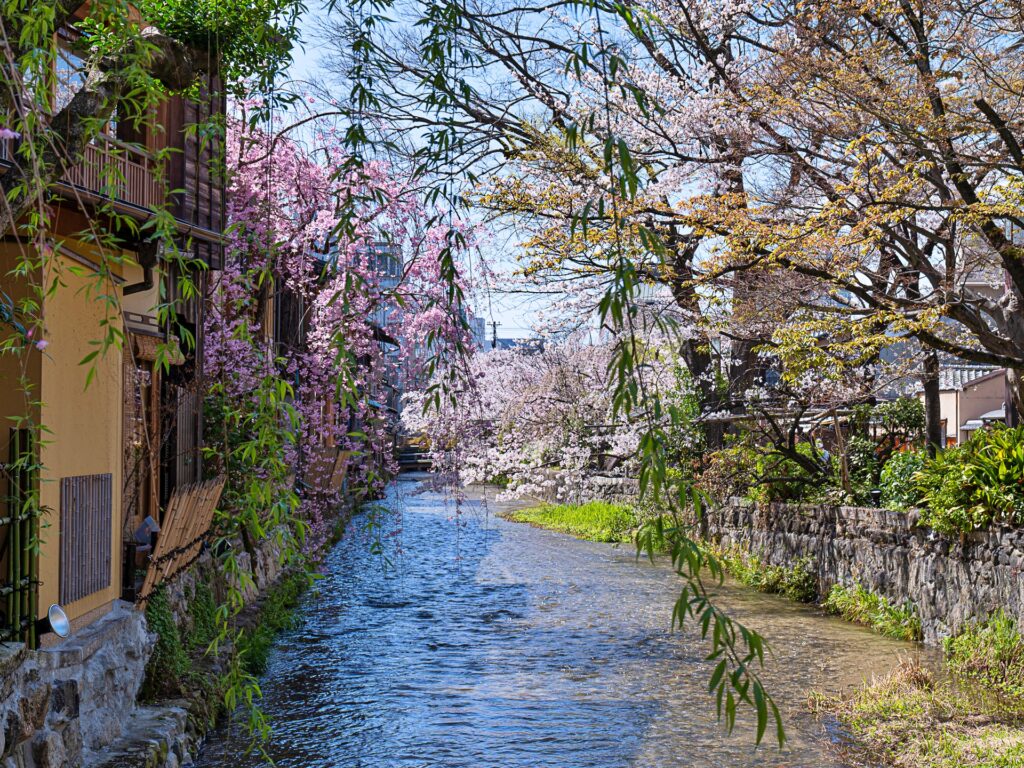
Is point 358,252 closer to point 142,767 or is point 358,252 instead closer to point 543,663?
point 543,663

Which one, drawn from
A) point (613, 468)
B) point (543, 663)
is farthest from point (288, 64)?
point (613, 468)

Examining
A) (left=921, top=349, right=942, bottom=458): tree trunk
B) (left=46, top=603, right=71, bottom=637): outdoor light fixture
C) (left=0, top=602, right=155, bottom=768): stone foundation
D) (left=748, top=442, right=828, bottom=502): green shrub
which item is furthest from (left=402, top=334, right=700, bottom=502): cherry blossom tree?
(left=46, top=603, right=71, bottom=637): outdoor light fixture

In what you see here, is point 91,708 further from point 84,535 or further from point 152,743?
point 84,535

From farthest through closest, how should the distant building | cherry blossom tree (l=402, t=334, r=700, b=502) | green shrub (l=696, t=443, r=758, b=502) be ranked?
the distant building, cherry blossom tree (l=402, t=334, r=700, b=502), green shrub (l=696, t=443, r=758, b=502)

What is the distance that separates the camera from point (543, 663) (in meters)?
11.0

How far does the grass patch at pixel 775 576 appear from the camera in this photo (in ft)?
47.4

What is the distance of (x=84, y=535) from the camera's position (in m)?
6.50

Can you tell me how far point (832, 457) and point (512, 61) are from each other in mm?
8424

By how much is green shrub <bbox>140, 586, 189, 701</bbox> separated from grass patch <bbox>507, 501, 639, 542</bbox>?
14.5 meters

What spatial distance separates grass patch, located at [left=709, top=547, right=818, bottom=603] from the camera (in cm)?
1445

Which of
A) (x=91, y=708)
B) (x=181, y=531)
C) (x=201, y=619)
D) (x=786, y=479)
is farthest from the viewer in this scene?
(x=786, y=479)

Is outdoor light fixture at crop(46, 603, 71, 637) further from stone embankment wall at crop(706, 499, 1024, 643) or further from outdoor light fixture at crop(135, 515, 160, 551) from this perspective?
stone embankment wall at crop(706, 499, 1024, 643)

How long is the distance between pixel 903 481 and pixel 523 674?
5886mm

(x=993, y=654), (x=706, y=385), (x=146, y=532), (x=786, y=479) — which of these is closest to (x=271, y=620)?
(x=146, y=532)
